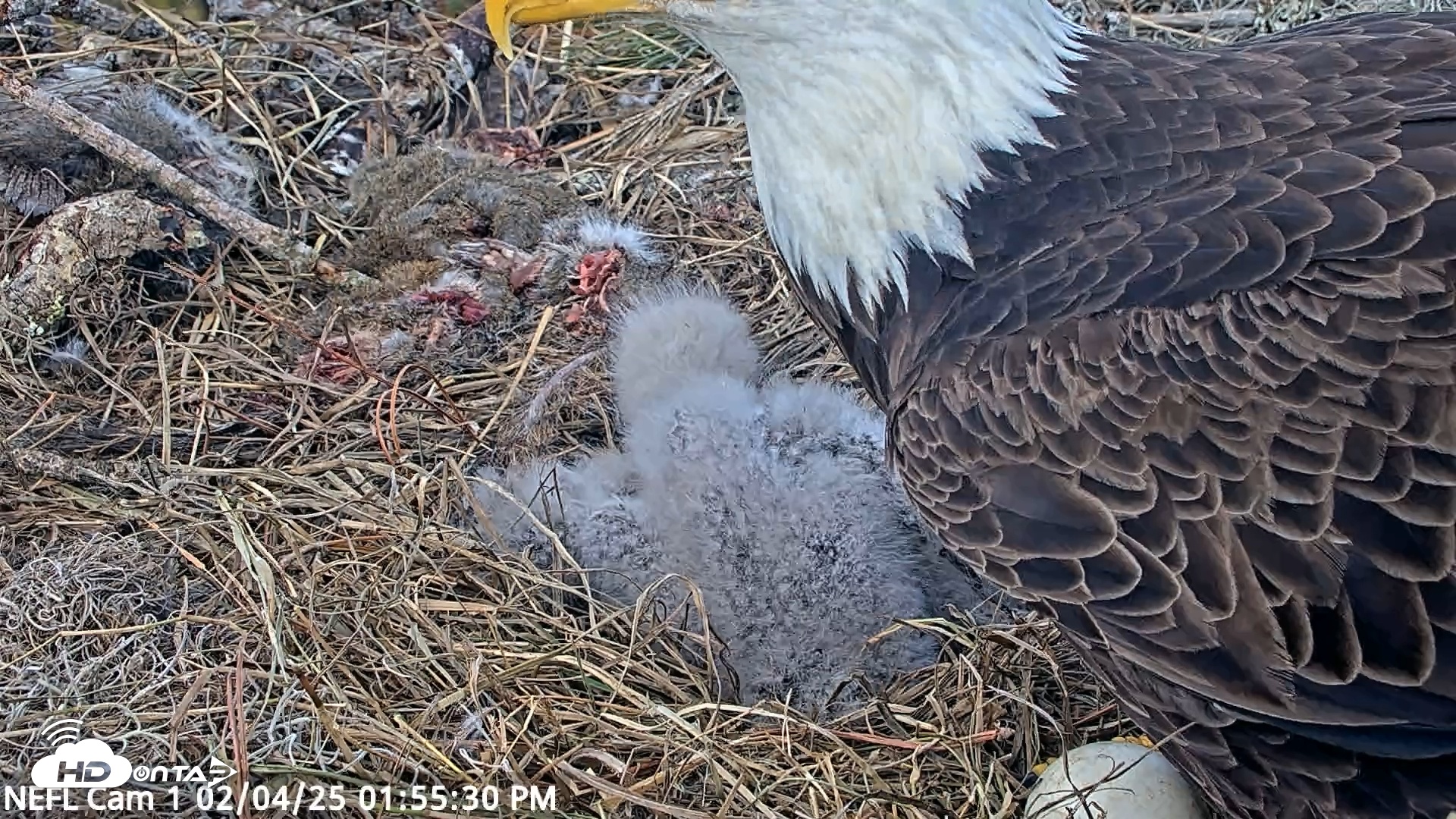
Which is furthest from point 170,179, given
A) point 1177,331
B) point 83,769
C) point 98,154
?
point 1177,331

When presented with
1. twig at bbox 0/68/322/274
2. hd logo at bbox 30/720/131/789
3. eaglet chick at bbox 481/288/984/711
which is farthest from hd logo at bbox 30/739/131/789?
twig at bbox 0/68/322/274

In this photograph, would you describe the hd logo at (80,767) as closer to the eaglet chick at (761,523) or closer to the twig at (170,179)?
the eaglet chick at (761,523)

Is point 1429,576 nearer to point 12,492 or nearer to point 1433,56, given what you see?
point 1433,56

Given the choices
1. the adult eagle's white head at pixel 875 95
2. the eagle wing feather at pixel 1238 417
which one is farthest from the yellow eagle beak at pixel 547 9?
the eagle wing feather at pixel 1238 417

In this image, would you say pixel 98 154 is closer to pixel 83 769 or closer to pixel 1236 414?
pixel 83 769

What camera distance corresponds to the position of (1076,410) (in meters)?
2.18

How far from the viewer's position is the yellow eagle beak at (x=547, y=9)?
2297 mm

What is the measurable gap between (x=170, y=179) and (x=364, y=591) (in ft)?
4.38

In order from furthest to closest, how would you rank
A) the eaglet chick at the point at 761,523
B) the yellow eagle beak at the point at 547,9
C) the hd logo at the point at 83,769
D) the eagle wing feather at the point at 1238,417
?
the eaglet chick at the point at 761,523
the hd logo at the point at 83,769
the yellow eagle beak at the point at 547,9
the eagle wing feather at the point at 1238,417

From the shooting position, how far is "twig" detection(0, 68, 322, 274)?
3500 millimetres

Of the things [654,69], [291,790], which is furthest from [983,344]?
[654,69]

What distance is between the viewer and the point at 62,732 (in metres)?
2.52

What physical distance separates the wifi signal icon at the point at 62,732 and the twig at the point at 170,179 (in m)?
1.41

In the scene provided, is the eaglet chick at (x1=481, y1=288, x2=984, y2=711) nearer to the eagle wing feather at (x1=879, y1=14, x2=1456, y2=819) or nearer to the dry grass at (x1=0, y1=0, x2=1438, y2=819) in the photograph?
the dry grass at (x1=0, y1=0, x2=1438, y2=819)
